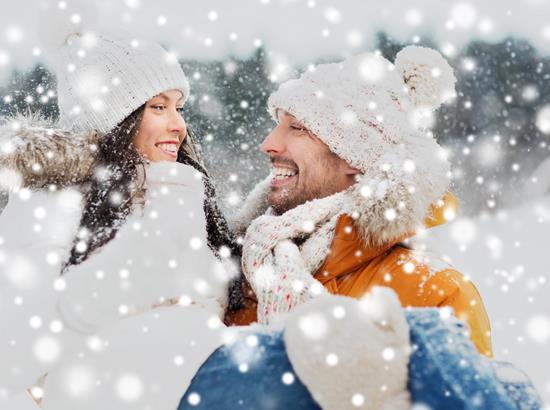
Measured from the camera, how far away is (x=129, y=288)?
5.30 feet

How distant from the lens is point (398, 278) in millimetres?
2045

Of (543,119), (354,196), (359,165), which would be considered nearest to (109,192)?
(354,196)

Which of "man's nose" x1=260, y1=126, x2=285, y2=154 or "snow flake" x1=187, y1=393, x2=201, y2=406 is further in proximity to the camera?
"man's nose" x1=260, y1=126, x2=285, y2=154

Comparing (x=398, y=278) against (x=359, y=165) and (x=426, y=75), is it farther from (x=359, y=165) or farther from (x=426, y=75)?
(x=426, y=75)

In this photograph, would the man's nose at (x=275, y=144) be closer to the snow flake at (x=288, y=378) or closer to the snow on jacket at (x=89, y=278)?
the snow on jacket at (x=89, y=278)

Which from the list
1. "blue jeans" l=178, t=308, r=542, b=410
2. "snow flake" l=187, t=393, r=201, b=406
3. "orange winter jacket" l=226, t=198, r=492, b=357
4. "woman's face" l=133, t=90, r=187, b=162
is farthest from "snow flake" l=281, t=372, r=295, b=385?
"woman's face" l=133, t=90, r=187, b=162

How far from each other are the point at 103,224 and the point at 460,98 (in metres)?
7.91

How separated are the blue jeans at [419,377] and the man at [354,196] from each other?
664mm

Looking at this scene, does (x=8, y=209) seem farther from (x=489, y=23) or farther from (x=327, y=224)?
(x=489, y=23)

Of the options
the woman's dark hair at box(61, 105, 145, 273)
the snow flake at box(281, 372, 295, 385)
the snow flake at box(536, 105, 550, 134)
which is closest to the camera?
the snow flake at box(281, 372, 295, 385)

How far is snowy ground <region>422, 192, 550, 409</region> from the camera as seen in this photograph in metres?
5.45

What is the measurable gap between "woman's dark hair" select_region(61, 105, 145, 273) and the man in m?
0.48

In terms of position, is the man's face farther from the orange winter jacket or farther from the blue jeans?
the blue jeans

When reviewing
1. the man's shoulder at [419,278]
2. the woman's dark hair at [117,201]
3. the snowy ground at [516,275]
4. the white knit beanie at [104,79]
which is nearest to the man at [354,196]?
the man's shoulder at [419,278]
